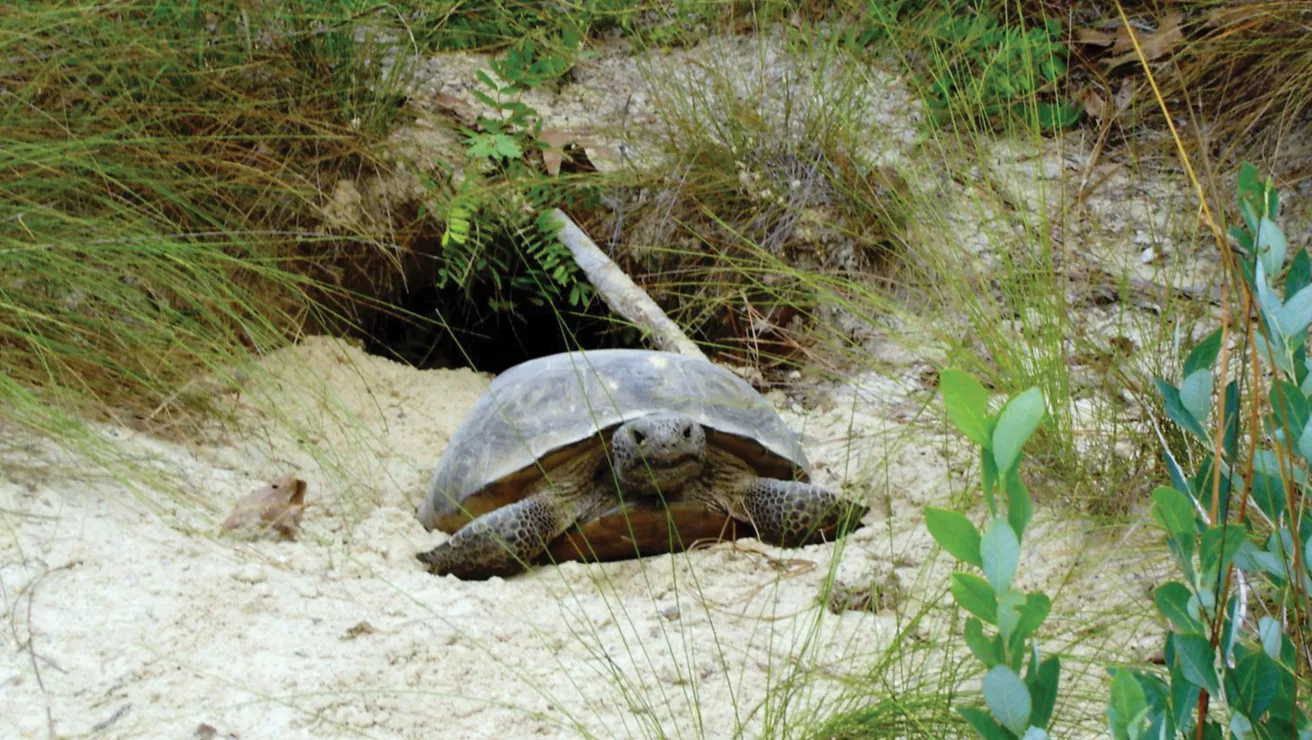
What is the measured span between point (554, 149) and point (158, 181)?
163 centimetres

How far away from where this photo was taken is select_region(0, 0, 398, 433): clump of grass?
8.63 feet

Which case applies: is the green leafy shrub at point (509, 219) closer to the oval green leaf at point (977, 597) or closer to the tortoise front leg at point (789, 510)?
the tortoise front leg at point (789, 510)

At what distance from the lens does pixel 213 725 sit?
1660mm

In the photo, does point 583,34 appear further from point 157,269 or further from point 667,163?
point 157,269

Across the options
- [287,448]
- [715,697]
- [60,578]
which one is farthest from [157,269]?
[715,697]

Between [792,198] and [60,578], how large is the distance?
8.84ft

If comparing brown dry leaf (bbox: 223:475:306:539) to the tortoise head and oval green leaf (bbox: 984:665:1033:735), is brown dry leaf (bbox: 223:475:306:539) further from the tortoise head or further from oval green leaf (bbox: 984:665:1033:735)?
oval green leaf (bbox: 984:665:1033:735)

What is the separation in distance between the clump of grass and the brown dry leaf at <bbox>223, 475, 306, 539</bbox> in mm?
321

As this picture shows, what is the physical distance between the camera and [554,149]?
4391 mm

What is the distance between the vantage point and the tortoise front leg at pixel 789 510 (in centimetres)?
282

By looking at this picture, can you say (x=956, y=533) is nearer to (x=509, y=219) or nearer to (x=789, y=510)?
(x=789, y=510)

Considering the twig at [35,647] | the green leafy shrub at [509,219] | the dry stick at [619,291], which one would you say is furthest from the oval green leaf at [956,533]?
the green leafy shrub at [509,219]

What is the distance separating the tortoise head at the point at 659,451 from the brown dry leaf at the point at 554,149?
1766mm

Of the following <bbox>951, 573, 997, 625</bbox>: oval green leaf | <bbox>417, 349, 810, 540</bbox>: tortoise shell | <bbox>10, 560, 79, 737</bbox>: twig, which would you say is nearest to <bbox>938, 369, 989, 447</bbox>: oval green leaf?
<bbox>951, 573, 997, 625</bbox>: oval green leaf
